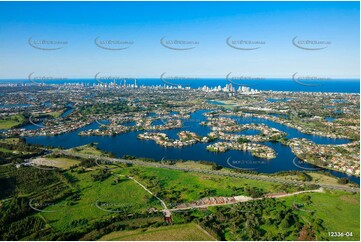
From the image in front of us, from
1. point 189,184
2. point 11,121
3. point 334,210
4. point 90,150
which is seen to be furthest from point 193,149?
point 11,121

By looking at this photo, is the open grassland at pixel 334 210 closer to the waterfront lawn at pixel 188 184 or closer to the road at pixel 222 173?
the road at pixel 222 173

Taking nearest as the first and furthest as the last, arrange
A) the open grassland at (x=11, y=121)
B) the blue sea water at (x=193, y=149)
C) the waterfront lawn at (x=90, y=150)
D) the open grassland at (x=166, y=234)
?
the open grassland at (x=166, y=234) → the blue sea water at (x=193, y=149) → the waterfront lawn at (x=90, y=150) → the open grassland at (x=11, y=121)

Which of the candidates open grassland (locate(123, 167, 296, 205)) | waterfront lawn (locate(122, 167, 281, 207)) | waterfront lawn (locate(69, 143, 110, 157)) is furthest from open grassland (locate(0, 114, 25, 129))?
waterfront lawn (locate(122, 167, 281, 207))

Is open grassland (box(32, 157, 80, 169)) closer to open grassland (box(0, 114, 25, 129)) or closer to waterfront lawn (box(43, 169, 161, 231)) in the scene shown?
waterfront lawn (box(43, 169, 161, 231))

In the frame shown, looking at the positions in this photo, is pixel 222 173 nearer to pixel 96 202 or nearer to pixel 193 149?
pixel 193 149

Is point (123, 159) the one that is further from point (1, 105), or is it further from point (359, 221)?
point (1, 105)

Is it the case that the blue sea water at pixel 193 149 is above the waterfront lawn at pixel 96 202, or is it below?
above

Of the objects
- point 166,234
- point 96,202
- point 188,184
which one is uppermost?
Answer: point 188,184

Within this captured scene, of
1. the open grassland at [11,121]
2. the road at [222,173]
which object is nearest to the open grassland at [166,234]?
the road at [222,173]
